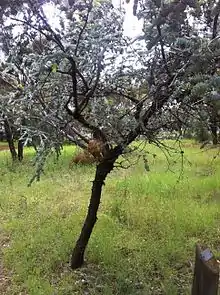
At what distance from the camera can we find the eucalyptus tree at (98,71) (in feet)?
10.8

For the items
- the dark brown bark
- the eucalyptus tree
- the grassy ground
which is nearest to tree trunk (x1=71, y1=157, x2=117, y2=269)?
the eucalyptus tree

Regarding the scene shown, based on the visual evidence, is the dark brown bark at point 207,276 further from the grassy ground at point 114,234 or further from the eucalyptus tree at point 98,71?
the grassy ground at point 114,234

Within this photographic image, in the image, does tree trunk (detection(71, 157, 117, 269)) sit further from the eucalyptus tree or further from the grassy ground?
the grassy ground

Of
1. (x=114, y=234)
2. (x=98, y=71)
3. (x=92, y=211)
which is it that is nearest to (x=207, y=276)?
(x=98, y=71)

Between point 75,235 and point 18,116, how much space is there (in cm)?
222

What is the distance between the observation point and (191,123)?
3764 millimetres

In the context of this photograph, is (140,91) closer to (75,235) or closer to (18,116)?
(18,116)

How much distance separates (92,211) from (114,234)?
4.01 feet

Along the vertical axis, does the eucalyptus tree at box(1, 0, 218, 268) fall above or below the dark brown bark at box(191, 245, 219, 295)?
above

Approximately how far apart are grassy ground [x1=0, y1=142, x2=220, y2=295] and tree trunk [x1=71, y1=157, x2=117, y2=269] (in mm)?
159

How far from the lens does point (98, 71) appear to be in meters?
3.71

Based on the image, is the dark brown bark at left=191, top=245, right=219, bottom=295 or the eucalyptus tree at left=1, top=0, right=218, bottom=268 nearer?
the dark brown bark at left=191, top=245, right=219, bottom=295

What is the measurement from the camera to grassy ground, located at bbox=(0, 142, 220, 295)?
460cm

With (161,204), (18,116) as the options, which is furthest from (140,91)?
(161,204)
